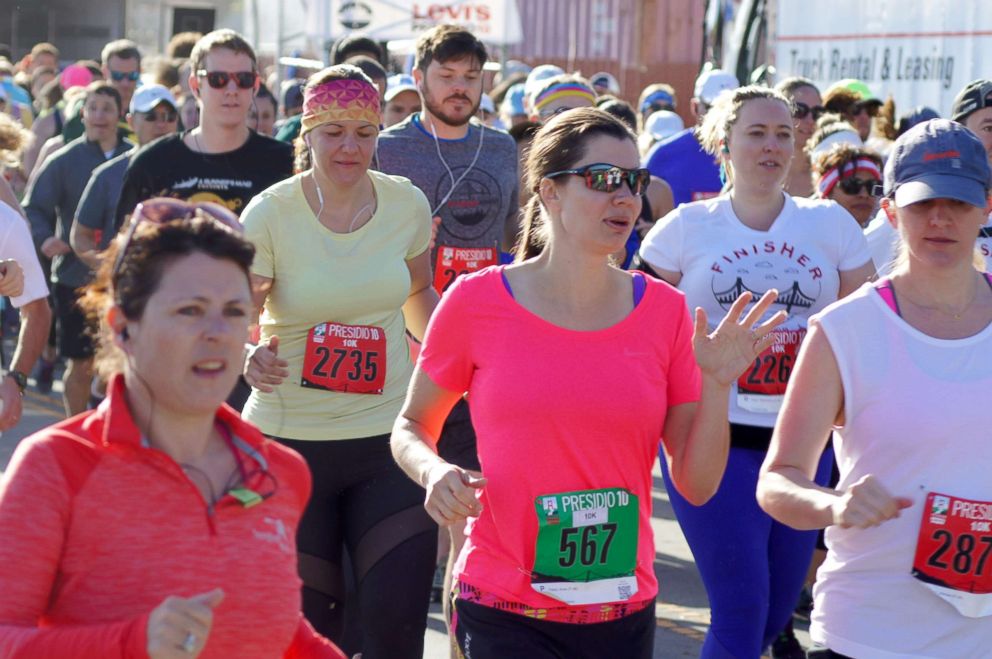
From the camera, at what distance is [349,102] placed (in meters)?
5.39

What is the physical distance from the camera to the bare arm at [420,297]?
5520mm

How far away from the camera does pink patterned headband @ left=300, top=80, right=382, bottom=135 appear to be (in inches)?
212

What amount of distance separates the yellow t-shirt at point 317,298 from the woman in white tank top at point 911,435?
179cm

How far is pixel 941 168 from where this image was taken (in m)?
3.71

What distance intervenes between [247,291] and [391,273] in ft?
7.73

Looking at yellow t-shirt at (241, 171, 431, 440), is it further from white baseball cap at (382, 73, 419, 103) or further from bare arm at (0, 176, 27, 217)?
white baseball cap at (382, 73, 419, 103)

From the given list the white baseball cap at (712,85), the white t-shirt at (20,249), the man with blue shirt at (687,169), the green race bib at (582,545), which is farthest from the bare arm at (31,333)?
the white baseball cap at (712,85)

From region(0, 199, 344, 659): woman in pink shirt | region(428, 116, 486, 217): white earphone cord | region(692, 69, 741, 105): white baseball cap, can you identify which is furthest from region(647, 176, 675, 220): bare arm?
region(0, 199, 344, 659): woman in pink shirt

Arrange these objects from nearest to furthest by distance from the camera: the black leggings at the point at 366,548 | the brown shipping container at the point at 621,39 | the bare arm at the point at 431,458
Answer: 1. the bare arm at the point at 431,458
2. the black leggings at the point at 366,548
3. the brown shipping container at the point at 621,39

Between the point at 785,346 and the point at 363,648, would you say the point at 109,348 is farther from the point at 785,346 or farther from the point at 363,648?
the point at 785,346

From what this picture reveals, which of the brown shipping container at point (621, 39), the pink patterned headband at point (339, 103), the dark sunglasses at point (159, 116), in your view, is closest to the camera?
the pink patterned headband at point (339, 103)

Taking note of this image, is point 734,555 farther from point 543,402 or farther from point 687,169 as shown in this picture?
point 687,169

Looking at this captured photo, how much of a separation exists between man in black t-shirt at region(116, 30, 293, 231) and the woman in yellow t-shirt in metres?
1.13

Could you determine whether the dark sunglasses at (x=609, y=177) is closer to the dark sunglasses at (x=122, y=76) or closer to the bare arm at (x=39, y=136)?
the dark sunglasses at (x=122, y=76)
